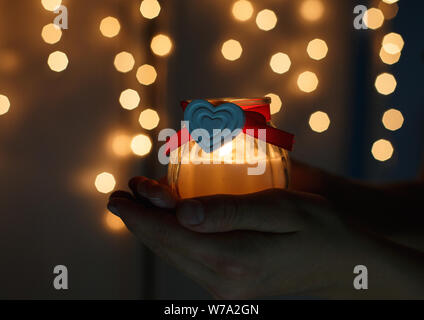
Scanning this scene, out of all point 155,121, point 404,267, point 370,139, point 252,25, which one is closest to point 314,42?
point 252,25

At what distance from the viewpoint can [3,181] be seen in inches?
30.9

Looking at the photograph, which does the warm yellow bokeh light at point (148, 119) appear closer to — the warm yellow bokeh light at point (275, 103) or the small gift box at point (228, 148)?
the warm yellow bokeh light at point (275, 103)

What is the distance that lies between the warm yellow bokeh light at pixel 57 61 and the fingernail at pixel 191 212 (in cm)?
52

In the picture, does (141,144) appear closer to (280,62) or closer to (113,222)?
→ (113,222)

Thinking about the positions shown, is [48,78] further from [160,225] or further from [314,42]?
[314,42]

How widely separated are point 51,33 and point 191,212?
1.88 ft

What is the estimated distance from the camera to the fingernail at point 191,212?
18.6 inches

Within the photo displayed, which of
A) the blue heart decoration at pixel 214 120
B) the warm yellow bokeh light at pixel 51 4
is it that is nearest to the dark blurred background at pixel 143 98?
the warm yellow bokeh light at pixel 51 4

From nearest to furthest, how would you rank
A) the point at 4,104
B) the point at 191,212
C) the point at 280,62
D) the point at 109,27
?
the point at 191,212
the point at 4,104
the point at 109,27
the point at 280,62

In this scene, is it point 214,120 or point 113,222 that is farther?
point 113,222

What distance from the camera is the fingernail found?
0.47 meters

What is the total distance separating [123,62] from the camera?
0.93 metres

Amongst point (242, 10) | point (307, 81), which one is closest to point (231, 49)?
point (242, 10)

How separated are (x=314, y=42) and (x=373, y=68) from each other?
0.19 metres
